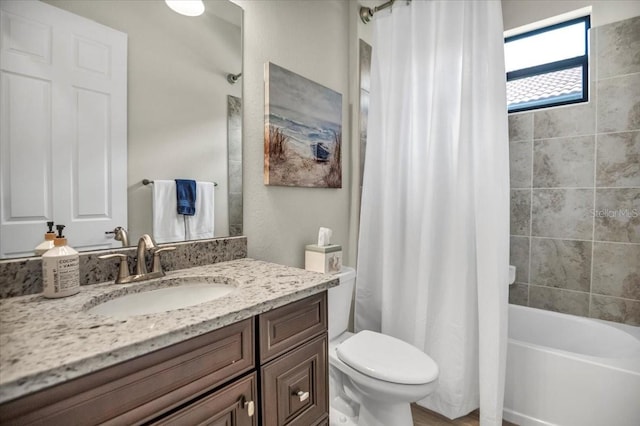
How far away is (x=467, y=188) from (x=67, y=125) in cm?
166

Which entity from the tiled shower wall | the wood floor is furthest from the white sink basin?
the tiled shower wall

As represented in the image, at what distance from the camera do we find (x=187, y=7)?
1244 millimetres

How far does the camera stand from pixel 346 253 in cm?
221

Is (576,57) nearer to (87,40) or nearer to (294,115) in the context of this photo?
(294,115)

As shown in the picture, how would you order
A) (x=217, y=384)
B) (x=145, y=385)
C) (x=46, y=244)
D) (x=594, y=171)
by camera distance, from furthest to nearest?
(x=594, y=171), (x=46, y=244), (x=217, y=384), (x=145, y=385)

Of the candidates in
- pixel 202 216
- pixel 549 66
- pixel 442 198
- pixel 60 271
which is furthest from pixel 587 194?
pixel 60 271

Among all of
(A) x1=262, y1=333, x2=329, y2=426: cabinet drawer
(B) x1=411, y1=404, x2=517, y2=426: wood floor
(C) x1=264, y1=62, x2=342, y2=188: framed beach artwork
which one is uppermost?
(C) x1=264, y1=62, x2=342, y2=188: framed beach artwork

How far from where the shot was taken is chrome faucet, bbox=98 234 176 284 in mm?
1005

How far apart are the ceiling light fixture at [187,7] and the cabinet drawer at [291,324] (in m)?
1.19

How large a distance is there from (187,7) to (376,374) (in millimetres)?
1659

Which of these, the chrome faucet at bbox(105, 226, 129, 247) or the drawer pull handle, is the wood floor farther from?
the chrome faucet at bbox(105, 226, 129, 247)

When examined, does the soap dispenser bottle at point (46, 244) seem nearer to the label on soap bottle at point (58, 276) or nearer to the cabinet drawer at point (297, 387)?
the label on soap bottle at point (58, 276)

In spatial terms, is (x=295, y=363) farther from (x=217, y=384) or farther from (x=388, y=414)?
(x=388, y=414)

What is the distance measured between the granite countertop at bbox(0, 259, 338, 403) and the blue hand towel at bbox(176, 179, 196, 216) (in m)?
0.32
